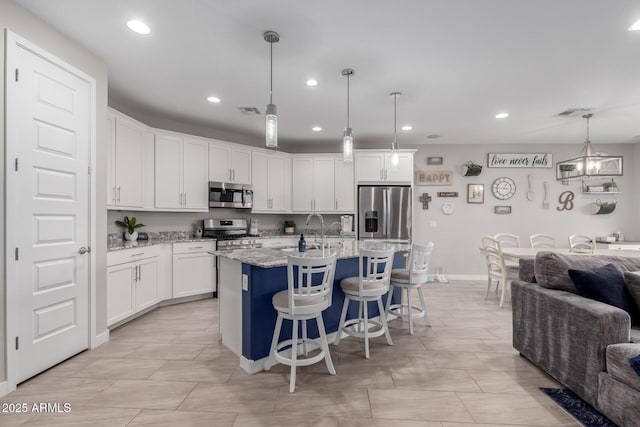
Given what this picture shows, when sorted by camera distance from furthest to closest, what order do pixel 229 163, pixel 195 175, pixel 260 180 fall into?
1. pixel 260 180
2. pixel 229 163
3. pixel 195 175

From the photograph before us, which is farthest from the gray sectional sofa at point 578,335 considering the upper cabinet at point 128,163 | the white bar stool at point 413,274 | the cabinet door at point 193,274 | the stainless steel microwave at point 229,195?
the upper cabinet at point 128,163

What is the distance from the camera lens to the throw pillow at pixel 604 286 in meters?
2.10

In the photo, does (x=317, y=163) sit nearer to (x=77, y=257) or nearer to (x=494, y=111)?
(x=494, y=111)

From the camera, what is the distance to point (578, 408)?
1920 millimetres

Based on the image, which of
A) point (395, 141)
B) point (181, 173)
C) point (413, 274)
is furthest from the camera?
point (181, 173)

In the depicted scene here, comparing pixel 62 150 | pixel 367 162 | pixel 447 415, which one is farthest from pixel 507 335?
pixel 62 150

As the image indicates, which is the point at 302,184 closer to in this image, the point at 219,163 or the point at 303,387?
the point at 219,163

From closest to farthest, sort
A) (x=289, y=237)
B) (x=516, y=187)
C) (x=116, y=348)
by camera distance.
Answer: (x=116, y=348) < (x=289, y=237) < (x=516, y=187)

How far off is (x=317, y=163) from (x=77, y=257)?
3934mm

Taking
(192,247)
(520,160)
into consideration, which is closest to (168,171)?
(192,247)

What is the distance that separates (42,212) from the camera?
229 centimetres

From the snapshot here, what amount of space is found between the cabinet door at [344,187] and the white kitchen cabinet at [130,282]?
3.12m

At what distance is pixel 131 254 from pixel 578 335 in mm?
4101

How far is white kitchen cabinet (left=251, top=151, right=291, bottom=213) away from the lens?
210 inches
